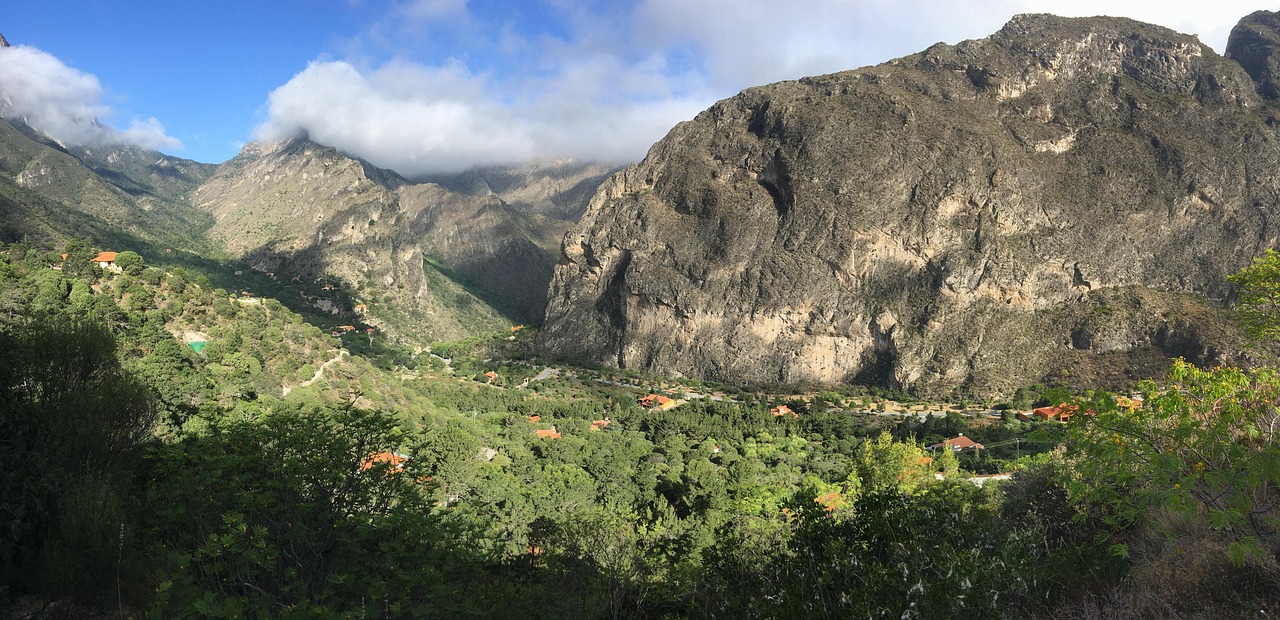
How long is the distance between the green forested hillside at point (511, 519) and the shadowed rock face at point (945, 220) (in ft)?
222

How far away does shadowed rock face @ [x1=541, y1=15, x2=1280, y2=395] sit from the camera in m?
83.2

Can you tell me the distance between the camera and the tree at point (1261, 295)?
8.94 m

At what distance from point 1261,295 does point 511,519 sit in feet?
62.1

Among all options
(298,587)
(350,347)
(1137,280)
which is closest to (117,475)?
(298,587)

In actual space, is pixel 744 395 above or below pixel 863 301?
below

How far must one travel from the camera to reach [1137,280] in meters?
84.0

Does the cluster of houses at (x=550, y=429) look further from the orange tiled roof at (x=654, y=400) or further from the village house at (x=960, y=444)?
the village house at (x=960, y=444)

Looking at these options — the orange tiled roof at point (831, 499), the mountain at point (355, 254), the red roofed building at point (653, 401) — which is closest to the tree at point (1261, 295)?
the orange tiled roof at point (831, 499)

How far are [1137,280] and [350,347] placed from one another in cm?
10897

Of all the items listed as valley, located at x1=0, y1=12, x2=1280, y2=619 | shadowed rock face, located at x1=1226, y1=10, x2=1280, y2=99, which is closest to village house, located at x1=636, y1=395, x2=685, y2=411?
valley, located at x1=0, y1=12, x2=1280, y2=619

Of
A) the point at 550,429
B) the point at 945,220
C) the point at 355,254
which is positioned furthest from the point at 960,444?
the point at 355,254

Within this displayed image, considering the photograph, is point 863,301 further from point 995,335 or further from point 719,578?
point 719,578

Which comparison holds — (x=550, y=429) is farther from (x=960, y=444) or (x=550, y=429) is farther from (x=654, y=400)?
(x=960, y=444)

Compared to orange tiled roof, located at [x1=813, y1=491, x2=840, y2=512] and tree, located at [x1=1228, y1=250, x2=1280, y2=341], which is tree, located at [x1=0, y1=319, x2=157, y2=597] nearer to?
tree, located at [x1=1228, y1=250, x2=1280, y2=341]
